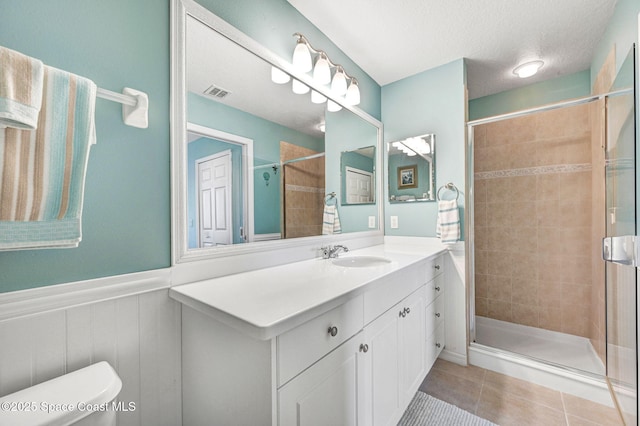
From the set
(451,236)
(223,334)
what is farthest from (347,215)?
(223,334)

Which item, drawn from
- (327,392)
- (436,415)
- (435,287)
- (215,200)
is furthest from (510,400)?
(215,200)

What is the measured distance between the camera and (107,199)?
A: 0.84m

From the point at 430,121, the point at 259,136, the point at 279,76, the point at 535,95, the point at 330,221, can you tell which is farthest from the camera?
the point at 535,95

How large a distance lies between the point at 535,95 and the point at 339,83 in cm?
196

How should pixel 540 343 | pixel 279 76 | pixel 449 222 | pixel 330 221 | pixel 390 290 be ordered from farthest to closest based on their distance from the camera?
pixel 540 343, pixel 449 222, pixel 330 221, pixel 279 76, pixel 390 290

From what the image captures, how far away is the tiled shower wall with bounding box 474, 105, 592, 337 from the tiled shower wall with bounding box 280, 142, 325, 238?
6.18ft

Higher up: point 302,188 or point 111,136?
point 111,136

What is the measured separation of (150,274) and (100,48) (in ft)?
2.48

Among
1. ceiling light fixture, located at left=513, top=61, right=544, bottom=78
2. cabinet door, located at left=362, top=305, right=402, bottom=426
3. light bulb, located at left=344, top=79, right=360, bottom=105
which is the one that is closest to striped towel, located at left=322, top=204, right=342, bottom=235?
cabinet door, located at left=362, top=305, right=402, bottom=426

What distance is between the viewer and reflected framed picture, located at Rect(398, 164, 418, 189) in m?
2.20

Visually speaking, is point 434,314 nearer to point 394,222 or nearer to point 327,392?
point 394,222

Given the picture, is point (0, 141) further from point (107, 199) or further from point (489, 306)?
point (489, 306)

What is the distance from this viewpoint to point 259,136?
1.35 metres

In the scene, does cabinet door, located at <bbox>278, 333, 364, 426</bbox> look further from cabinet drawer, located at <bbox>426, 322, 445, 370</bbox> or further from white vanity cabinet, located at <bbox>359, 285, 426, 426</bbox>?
cabinet drawer, located at <bbox>426, 322, 445, 370</bbox>
